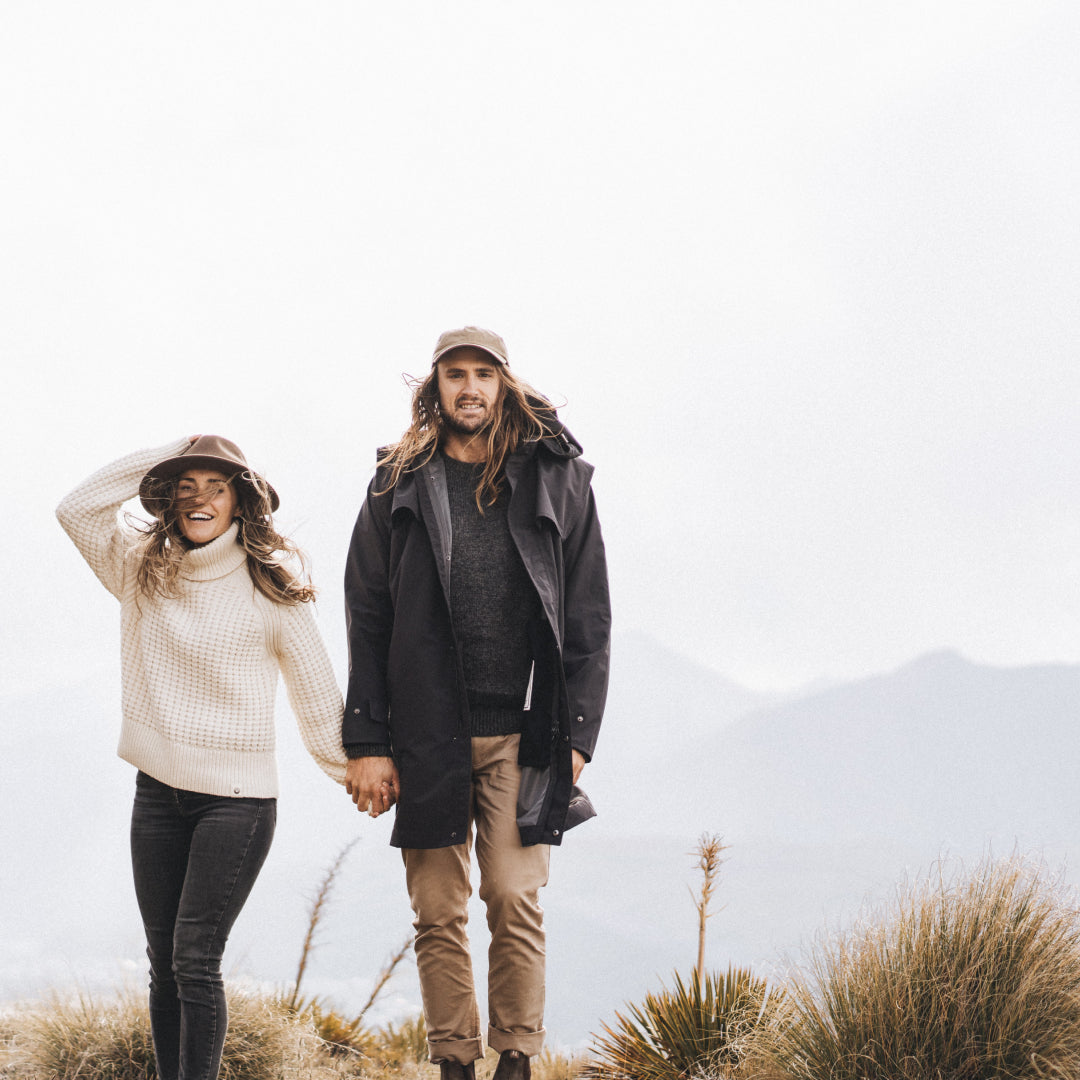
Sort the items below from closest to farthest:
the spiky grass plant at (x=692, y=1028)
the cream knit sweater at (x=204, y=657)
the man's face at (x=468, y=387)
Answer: the cream knit sweater at (x=204, y=657)
the man's face at (x=468, y=387)
the spiky grass plant at (x=692, y=1028)

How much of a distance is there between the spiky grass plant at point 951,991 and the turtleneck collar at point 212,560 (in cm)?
253

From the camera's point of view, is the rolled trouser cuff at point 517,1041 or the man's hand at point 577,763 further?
the man's hand at point 577,763

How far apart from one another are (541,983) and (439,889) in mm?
444

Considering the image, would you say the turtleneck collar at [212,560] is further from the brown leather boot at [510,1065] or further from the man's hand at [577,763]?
the brown leather boot at [510,1065]

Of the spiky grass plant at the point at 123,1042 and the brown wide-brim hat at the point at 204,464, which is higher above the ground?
the brown wide-brim hat at the point at 204,464

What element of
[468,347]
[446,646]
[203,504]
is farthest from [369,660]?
[468,347]

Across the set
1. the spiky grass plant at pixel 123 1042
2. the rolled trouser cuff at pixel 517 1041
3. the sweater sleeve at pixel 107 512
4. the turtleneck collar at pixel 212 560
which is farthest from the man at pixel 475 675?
the spiky grass plant at pixel 123 1042

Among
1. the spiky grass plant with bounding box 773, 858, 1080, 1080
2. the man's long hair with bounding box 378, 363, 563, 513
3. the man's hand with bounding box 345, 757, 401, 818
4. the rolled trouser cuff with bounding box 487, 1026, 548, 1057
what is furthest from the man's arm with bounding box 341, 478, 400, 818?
the spiky grass plant with bounding box 773, 858, 1080, 1080

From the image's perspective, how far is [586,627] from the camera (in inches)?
148

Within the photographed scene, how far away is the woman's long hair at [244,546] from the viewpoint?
3.49 metres

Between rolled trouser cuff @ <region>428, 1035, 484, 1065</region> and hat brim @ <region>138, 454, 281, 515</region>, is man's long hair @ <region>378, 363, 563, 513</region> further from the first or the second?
rolled trouser cuff @ <region>428, 1035, 484, 1065</region>

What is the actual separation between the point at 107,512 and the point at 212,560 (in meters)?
0.37

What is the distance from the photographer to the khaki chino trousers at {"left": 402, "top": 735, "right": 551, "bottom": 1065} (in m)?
3.46

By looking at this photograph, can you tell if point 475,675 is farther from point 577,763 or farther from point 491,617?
point 577,763
